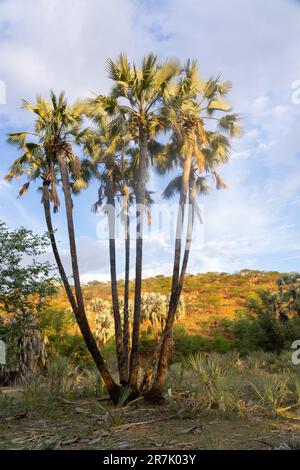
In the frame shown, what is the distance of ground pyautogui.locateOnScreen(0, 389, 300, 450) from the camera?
884cm

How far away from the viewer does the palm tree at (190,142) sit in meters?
13.4

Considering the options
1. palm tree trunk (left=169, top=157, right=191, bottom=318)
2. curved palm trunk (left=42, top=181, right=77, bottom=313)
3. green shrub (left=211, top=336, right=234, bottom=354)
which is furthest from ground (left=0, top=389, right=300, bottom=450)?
green shrub (left=211, top=336, right=234, bottom=354)

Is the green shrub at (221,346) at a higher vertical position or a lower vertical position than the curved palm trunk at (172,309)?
lower

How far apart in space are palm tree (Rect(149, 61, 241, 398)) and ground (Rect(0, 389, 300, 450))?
1827mm

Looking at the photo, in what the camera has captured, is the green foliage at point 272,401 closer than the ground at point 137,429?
No

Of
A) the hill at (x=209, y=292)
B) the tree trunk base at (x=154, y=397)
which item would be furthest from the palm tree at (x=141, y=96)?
the hill at (x=209, y=292)

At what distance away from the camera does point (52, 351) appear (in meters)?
27.9

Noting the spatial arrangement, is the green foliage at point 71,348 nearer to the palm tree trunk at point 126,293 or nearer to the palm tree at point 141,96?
the palm tree trunk at point 126,293

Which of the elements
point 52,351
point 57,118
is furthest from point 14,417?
point 52,351

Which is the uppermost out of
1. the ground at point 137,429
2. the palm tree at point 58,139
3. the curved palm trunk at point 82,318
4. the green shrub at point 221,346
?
the palm tree at point 58,139

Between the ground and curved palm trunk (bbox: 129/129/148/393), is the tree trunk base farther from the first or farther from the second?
curved palm trunk (bbox: 129/129/148/393)

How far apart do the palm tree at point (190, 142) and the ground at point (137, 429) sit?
183 cm
